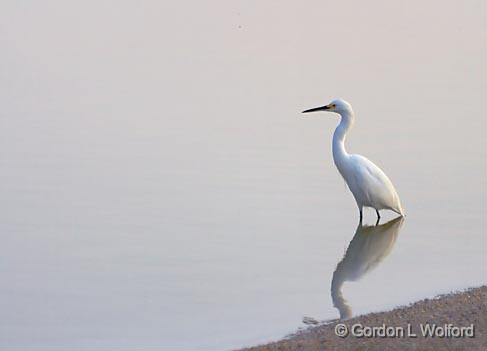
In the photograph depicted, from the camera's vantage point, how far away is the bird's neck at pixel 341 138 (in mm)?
13320

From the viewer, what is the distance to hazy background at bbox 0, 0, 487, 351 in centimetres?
886

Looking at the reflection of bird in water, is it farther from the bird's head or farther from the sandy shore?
the bird's head

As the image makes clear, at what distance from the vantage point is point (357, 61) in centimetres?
2336

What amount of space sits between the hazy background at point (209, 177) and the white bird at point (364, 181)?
0.27m

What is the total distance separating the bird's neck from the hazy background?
0.47 meters

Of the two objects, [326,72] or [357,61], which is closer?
[326,72]

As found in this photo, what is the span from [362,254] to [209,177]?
2.79 meters

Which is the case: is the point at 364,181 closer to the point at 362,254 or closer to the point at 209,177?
the point at 362,254

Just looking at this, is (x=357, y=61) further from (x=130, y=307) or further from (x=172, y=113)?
(x=130, y=307)

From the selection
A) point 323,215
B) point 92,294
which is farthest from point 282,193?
point 92,294

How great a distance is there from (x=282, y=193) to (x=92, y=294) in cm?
425

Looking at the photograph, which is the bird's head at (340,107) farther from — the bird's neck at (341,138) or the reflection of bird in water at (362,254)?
the reflection of bird in water at (362,254)

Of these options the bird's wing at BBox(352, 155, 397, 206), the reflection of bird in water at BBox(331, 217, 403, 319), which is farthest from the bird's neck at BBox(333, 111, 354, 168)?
the reflection of bird in water at BBox(331, 217, 403, 319)

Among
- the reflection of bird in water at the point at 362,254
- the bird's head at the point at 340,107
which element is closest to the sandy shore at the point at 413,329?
the reflection of bird in water at the point at 362,254
